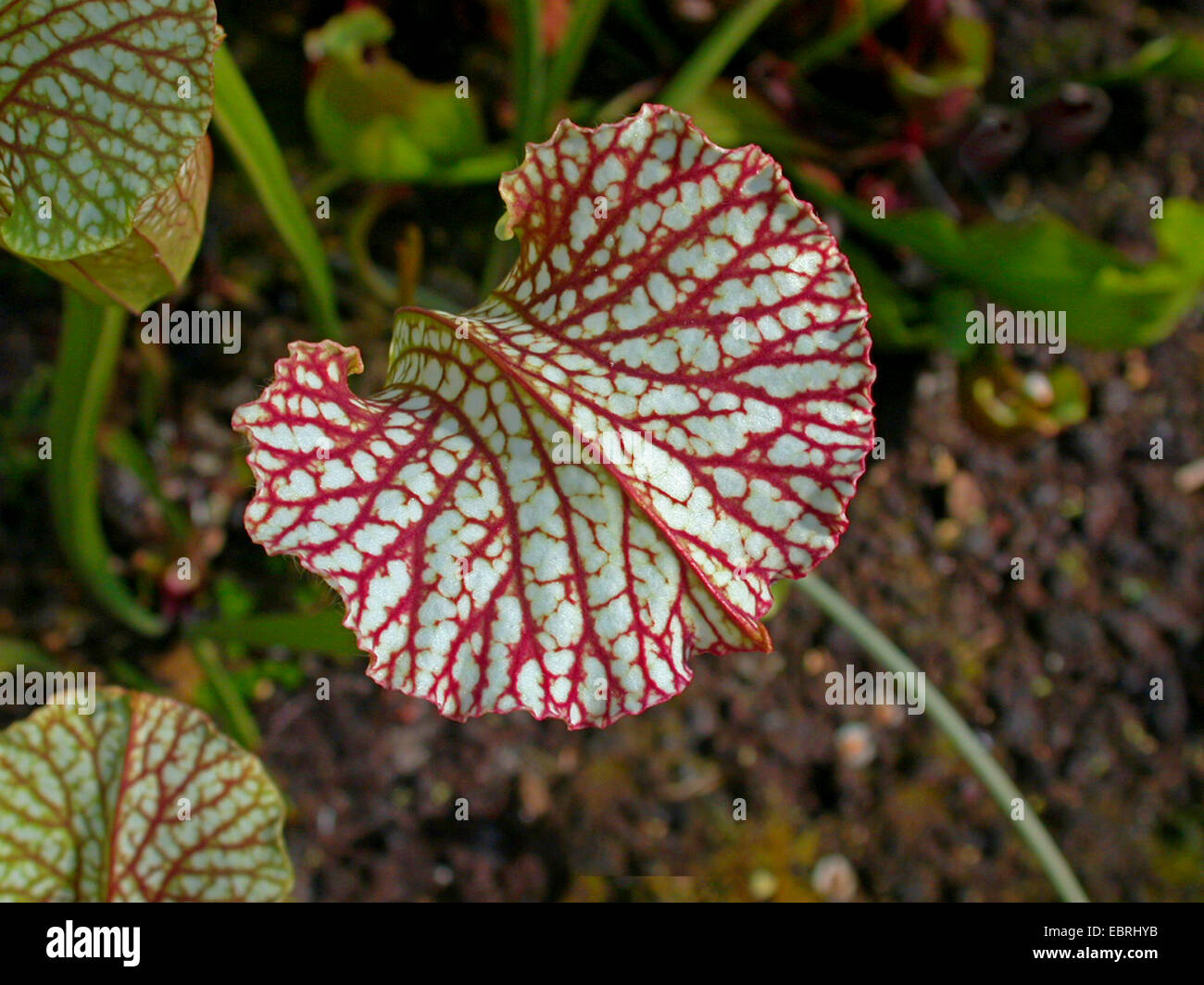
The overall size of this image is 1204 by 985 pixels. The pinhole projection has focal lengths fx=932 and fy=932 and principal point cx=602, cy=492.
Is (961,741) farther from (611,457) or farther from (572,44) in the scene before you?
(572,44)

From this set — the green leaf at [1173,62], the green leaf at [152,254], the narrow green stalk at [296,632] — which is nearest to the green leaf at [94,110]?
the green leaf at [152,254]

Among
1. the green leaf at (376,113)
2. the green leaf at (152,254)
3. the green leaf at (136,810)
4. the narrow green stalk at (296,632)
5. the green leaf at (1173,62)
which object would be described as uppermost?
the green leaf at (1173,62)

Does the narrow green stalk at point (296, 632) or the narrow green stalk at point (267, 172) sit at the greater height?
the narrow green stalk at point (267, 172)

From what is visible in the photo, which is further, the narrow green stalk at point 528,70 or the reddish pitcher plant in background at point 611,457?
the narrow green stalk at point 528,70

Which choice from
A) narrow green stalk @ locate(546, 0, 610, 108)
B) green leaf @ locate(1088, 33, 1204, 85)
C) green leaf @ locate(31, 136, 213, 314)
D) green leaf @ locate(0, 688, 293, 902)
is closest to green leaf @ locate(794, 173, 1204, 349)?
green leaf @ locate(1088, 33, 1204, 85)

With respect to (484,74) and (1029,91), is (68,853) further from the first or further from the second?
(1029,91)

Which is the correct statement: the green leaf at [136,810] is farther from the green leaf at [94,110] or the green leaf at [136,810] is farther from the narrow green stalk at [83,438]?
the green leaf at [94,110]

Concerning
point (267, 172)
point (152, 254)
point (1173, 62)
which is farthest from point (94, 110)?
point (1173, 62)

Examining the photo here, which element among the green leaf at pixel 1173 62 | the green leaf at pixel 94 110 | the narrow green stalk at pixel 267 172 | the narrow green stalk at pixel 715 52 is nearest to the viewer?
the green leaf at pixel 94 110
